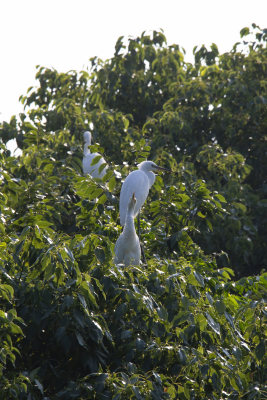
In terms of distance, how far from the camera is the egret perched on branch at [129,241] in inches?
152

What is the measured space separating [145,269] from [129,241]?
543mm

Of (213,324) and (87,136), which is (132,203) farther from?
(87,136)

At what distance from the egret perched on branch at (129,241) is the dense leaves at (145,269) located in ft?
0.50

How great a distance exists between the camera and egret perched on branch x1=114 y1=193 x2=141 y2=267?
387 centimetres

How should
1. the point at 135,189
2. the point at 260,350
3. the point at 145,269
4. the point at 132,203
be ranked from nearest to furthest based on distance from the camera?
1. the point at 260,350
2. the point at 145,269
3. the point at 132,203
4. the point at 135,189

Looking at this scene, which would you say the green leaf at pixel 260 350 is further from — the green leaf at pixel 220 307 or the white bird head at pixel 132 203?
the white bird head at pixel 132 203

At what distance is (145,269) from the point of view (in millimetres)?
3361

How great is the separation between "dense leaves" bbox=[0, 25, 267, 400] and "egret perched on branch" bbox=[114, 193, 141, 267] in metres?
0.15

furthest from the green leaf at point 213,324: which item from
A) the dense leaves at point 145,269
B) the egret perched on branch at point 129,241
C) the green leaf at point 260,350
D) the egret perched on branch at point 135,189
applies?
the egret perched on branch at point 135,189

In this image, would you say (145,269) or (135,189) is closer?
(145,269)

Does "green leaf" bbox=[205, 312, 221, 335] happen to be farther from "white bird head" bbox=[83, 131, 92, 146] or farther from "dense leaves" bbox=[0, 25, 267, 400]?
"white bird head" bbox=[83, 131, 92, 146]

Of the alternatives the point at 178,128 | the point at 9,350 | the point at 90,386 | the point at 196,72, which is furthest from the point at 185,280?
the point at 196,72

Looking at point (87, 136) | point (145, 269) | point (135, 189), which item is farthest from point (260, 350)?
point (87, 136)

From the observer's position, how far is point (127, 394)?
2529 mm
